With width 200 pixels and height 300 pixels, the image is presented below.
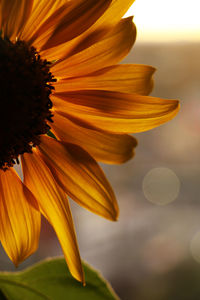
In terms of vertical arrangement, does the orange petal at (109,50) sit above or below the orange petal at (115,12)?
below

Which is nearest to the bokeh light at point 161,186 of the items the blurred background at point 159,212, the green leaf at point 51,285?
the blurred background at point 159,212

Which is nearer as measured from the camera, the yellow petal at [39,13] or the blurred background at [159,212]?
the yellow petal at [39,13]

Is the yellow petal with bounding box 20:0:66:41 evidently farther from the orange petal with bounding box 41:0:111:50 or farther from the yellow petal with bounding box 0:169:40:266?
the yellow petal with bounding box 0:169:40:266

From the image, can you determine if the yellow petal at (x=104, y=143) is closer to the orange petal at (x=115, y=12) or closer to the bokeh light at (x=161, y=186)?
the orange petal at (x=115, y=12)

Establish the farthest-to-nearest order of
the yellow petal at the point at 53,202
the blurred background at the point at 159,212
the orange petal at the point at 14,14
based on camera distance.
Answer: the blurred background at the point at 159,212 → the yellow petal at the point at 53,202 → the orange petal at the point at 14,14

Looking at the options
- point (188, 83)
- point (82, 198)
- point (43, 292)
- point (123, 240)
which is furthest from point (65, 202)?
point (188, 83)

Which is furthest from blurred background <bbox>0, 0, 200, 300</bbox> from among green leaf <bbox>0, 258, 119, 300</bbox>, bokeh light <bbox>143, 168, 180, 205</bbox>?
green leaf <bbox>0, 258, 119, 300</bbox>
